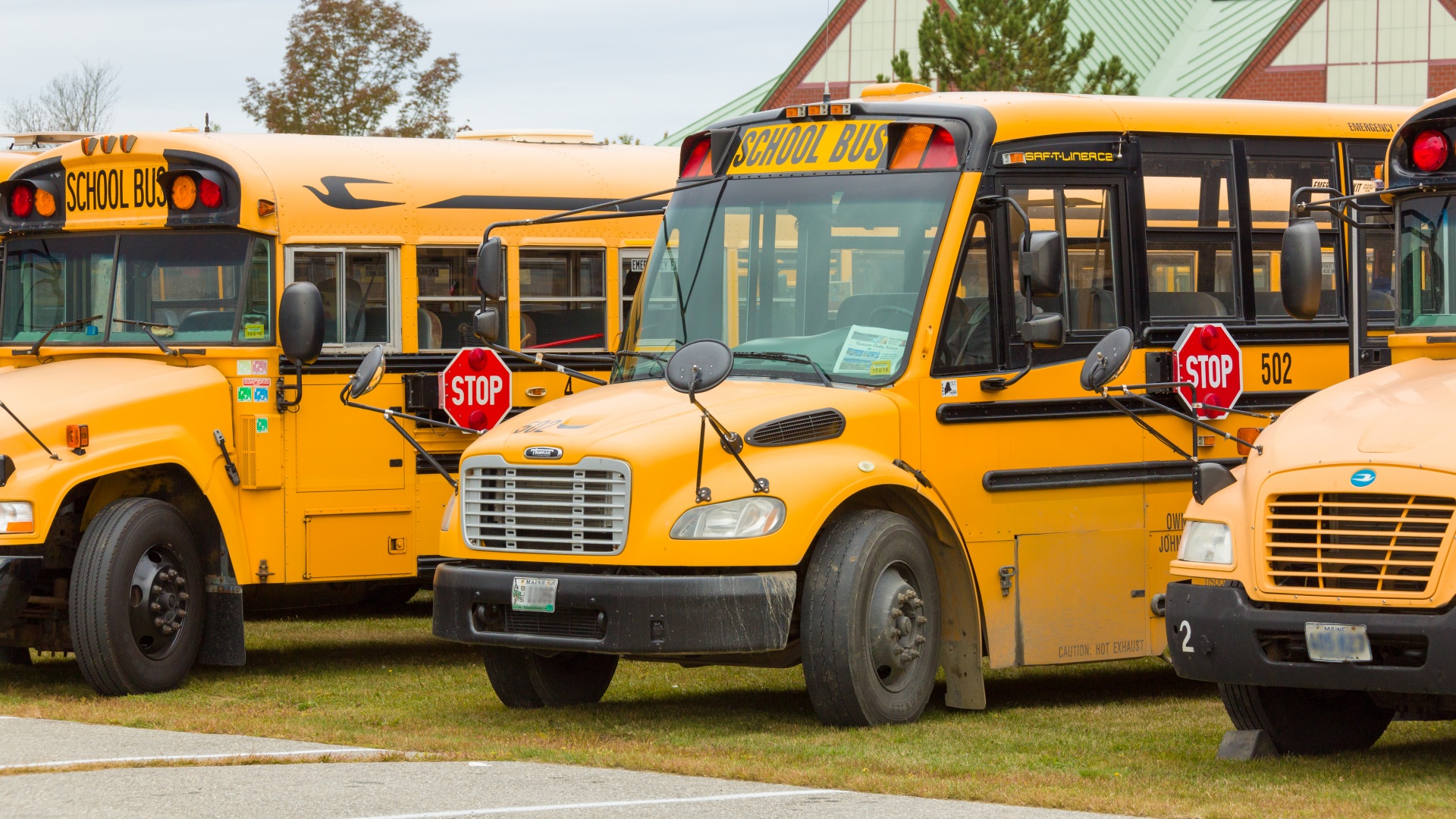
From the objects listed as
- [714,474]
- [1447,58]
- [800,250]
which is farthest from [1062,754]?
[1447,58]

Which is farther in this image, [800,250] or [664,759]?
[800,250]

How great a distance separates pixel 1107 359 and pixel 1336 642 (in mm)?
1701

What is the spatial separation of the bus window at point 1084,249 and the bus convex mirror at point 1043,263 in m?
0.50

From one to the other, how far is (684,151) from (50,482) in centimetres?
346

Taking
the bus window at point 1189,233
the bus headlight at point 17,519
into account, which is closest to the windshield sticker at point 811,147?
the bus window at point 1189,233

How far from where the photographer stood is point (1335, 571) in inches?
290

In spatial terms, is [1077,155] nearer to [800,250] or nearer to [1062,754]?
[800,250]

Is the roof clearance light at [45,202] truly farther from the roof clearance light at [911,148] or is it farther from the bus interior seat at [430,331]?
the roof clearance light at [911,148]

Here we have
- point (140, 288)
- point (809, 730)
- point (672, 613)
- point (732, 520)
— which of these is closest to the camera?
point (672, 613)

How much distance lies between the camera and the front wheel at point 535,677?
32.8 ft

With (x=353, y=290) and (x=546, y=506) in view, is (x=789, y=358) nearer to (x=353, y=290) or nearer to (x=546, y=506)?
Result: (x=546, y=506)

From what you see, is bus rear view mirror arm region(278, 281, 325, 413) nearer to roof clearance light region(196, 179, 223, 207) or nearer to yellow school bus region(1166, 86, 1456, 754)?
roof clearance light region(196, 179, 223, 207)

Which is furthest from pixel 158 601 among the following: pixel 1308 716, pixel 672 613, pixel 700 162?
pixel 1308 716

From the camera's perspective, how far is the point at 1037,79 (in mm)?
27250
